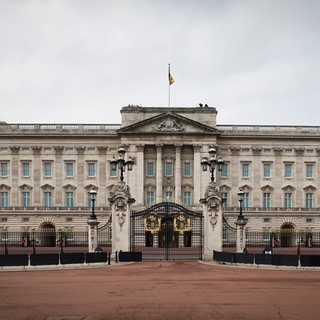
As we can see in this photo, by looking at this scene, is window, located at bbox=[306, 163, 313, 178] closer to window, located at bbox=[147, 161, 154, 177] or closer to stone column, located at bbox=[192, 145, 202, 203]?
stone column, located at bbox=[192, 145, 202, 203]

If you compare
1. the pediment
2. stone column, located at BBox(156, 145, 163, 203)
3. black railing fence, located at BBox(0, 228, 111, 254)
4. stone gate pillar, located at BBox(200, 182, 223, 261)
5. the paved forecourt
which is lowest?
black railing fence, located at BBox(0, 228, 111, 254)

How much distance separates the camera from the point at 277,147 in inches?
2901

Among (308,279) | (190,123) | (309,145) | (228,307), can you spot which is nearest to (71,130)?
(190,123)

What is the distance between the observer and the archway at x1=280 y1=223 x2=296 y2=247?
230ft

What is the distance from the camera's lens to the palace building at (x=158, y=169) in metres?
71.6

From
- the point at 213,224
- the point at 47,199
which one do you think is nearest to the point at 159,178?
the point at 47,199

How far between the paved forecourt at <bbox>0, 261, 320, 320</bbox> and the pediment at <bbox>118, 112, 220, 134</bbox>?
4215 centimetres

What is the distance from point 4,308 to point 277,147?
6079 centimetres

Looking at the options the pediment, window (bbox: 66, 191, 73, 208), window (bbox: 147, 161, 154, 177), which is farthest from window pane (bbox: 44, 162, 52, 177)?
window (bbox: 147, 161, 154, 177)

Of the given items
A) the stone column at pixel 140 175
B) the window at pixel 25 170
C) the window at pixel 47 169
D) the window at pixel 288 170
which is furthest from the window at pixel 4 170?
the window at pixel 288 170

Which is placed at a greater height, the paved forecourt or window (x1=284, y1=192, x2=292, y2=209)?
window (x1=284, y1=192, x2=292, y2=209)

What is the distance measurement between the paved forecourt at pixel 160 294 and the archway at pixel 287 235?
4141cm

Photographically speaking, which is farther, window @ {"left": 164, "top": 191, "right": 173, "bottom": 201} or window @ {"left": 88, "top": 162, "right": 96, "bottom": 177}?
window @ {"left": 88, "top": 162, "right": 96, "bottom": 177}

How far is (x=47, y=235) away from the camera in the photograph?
70.7 metres
